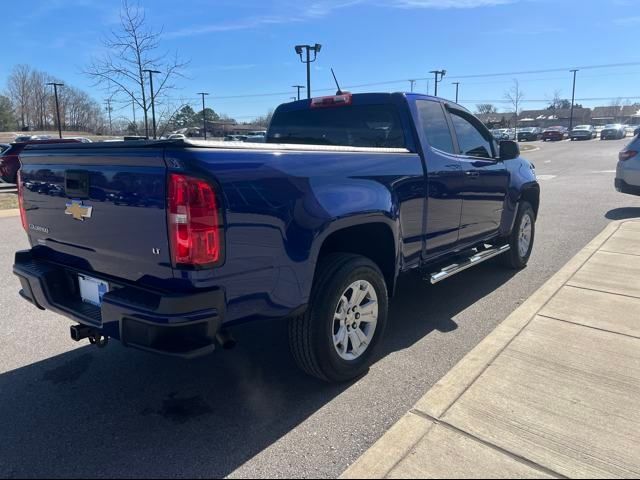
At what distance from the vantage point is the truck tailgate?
98.2 inches

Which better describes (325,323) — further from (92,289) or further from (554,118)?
(554,118)

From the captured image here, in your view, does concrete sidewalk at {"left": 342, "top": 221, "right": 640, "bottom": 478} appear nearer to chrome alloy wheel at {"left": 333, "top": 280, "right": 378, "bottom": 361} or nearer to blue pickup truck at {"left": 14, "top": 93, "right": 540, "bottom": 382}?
chrome alloy wheel at {"left": 333, "top": 280, "right": 378, "bottom": 361}

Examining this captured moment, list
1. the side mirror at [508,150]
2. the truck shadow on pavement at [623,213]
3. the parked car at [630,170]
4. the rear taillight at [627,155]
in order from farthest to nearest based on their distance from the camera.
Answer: the rear taillight at [627,155] < the parked car at [630,170] < the truck shadow on pavement at [623,213] < the side mirror at [508,150]

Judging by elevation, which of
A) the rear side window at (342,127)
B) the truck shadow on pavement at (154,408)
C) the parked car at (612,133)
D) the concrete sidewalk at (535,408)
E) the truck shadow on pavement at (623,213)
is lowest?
the truck shadow on pavement at (154,408)

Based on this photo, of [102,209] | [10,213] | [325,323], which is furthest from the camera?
[10,213]

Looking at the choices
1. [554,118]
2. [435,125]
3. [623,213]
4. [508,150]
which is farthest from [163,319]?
[554,118]

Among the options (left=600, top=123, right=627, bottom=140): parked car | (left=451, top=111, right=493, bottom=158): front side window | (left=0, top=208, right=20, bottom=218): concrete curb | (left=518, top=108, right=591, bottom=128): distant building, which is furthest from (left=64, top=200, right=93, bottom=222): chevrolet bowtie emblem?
(left=518, top=108, right=591, bottom=128): distant building

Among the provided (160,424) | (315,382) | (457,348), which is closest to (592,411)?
(457,348)

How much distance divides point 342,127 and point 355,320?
1.91m

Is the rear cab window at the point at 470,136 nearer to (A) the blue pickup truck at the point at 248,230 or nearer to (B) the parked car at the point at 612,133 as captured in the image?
(A) the blue pickup truck at the point at 248,230

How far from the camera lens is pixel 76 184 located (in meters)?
2.92

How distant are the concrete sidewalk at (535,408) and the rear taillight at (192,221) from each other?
4.22 feet

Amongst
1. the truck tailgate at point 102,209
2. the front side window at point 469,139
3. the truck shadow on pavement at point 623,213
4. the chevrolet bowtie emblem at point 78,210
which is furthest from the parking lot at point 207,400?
the truck shadow on pavement at point 623,213

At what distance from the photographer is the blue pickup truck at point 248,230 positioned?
2.44 metres
